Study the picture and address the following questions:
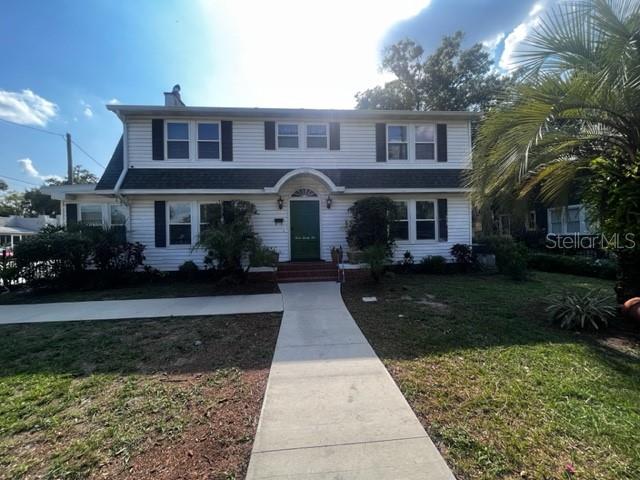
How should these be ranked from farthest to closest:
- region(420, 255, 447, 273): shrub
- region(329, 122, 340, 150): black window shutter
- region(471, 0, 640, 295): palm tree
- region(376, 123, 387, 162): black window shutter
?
region(376, 123, 387, 162): black window shutter
region(329, 122, 340, 150): black window shutter
region(420, 255, 447, 273): shrub
region(471, 0, 640, 295): palm tree

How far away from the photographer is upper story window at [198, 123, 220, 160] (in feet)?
35.6

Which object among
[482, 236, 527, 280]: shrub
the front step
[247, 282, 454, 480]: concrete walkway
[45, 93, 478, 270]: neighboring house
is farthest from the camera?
[45, 93, 478, 270]: neighboring house

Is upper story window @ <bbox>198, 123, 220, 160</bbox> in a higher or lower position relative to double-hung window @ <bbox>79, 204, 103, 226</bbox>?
higher

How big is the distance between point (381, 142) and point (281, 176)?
13.0 ft

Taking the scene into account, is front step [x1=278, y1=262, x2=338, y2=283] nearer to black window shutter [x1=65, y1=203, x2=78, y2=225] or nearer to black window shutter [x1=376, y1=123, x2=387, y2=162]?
black window shutter [x1=376, y1=123, x2=387, y2=162]

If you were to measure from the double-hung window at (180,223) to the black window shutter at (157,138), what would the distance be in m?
1.82

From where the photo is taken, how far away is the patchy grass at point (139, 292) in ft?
26.7

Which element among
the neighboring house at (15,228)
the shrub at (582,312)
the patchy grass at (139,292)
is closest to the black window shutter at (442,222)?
the shrub at (582,312)

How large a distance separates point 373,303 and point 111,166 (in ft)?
33.9

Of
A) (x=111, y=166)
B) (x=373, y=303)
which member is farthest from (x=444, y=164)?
(x=111, y=166)

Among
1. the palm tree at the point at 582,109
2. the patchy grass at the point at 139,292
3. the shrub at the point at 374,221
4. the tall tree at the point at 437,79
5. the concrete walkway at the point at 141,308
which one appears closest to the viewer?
the palm tree at the point at 582,109

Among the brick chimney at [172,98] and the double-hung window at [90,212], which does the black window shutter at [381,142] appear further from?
the double-hung window at [90,212]

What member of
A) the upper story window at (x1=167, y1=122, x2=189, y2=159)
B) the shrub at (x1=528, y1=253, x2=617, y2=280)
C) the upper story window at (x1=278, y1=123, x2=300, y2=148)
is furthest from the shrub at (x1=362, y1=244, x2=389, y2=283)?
the shrub at (x1=528, y1=253, x2=617, y2=280)

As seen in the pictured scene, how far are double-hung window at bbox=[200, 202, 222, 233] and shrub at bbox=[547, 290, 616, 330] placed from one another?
8651 millimetres
